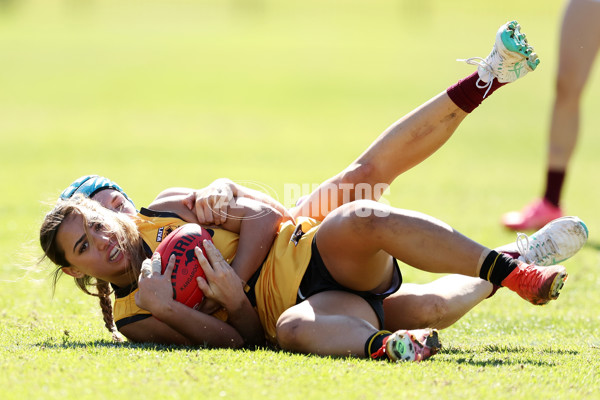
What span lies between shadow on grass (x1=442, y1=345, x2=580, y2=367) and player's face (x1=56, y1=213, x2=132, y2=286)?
187cm

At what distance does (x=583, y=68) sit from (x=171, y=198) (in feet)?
16.5

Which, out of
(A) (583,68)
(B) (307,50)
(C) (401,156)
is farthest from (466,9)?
(C) (401,156)

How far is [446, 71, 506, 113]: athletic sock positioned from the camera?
474 centimetres

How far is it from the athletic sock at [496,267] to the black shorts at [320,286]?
2.24 feet

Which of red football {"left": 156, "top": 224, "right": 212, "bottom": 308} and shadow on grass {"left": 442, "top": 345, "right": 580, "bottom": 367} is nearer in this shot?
shadow on grass {"left": 442, "top": 345, "right": 580, "bottom": 367}

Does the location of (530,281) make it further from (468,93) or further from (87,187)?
(87,187)

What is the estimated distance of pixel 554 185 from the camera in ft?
27.8

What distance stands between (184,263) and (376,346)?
116 centimetres

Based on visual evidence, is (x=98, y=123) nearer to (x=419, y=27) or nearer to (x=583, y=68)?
(x=583, y=68)

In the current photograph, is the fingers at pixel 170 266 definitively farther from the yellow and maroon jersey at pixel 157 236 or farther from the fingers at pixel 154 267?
the yellow and maroon jersey at pixel 157 236

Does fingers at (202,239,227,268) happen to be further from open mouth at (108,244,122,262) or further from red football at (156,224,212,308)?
open mouth at (108,244,122,262)

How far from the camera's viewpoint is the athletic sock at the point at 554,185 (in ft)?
27.7

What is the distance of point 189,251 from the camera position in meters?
4.30

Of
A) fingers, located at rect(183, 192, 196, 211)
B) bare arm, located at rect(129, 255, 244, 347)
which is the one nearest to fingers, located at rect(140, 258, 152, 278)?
bare arm, located at rect(129, 255, 244, 347)
